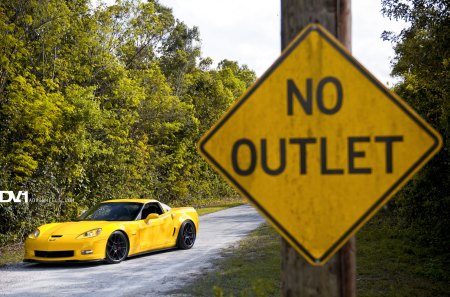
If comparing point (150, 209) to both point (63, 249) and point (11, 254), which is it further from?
point (11, 254)

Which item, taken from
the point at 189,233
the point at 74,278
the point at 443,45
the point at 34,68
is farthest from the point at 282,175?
the point at 34,68

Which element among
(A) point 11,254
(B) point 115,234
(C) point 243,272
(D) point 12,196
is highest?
Answer: (D) point 12,196

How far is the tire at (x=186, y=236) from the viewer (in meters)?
13.9

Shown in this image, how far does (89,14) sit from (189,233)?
859 cm

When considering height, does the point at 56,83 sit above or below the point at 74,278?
above

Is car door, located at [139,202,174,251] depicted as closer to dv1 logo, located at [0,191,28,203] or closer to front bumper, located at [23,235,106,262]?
front bumper, located at [23,235,106,262]

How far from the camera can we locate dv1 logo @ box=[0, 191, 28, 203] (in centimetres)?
1435

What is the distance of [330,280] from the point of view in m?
2.85

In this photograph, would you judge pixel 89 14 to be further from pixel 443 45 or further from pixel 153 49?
pixel 443 45

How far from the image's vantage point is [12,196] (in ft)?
47.9

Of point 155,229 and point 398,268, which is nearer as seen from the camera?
point 398,268

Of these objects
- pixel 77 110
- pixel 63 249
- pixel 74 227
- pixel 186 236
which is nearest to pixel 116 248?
pixel 74 227

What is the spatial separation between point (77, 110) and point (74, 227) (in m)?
5.36

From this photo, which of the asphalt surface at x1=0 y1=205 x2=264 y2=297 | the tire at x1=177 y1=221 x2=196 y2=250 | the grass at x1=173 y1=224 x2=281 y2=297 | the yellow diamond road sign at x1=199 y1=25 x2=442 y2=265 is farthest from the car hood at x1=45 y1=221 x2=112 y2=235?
the yellow diamond road sign at x1=199 y1=25 x2=442 y2=265
